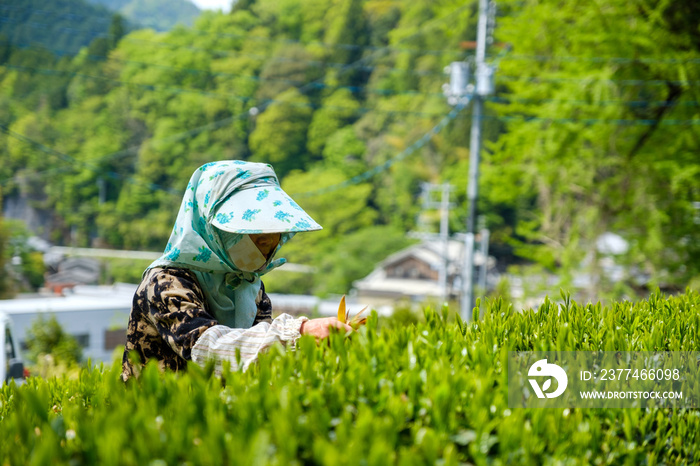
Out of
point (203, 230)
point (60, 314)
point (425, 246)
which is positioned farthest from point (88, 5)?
point (203, 230)

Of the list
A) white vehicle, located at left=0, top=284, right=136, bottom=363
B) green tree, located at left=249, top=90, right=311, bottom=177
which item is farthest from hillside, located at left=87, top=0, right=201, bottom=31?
white vehicle, located at left=0, top=284, right=136, bottom=363

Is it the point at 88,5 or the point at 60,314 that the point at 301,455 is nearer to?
the point at 60,314

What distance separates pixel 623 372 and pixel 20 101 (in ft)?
236

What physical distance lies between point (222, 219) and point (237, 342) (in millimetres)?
389

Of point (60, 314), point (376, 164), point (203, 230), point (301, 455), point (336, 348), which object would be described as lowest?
point (60, 314)

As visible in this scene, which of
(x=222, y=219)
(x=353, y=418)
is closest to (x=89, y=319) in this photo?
(x=222, y=219)

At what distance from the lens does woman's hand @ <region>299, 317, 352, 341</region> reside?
172 centimetres

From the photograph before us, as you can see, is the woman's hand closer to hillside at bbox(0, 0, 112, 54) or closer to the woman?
the woman

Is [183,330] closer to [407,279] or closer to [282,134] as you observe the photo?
[407,279]

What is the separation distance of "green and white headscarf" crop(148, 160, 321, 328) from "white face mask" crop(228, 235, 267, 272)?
0.07 ft

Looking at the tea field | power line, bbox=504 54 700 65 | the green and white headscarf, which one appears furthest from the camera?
power line, bbox=504 54 700 65

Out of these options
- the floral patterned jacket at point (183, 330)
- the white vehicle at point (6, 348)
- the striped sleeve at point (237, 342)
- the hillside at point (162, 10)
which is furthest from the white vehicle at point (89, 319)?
the hillside at point (162, 10)

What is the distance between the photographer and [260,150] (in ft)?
203

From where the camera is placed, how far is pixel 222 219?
1909 mm
